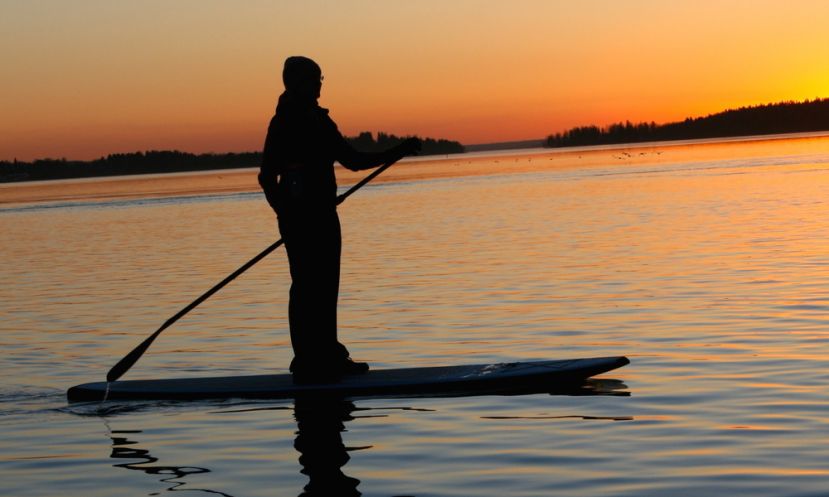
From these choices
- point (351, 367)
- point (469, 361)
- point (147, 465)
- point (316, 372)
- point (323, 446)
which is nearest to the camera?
point (147, 465)

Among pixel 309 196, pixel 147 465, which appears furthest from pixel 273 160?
pixel 147 465

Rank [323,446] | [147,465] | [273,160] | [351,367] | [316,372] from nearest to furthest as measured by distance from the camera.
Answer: [147,465]
[323,446]
[273,160]
[316,372]
[351,367]

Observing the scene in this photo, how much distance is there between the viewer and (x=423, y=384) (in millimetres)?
9727

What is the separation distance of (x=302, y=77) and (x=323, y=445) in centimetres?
292

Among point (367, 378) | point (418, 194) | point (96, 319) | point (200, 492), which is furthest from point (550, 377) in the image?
point (418, 194)

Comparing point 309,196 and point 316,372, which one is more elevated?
point 309,196

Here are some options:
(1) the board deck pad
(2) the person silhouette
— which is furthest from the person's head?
(1) the board deck pad

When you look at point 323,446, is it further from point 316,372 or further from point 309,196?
point 309,196

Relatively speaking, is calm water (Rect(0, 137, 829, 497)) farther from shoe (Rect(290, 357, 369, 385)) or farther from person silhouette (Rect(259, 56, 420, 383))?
person silhouette (Rect(259, 56, 420, 383))

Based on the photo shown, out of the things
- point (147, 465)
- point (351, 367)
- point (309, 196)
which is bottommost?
point (147, 465)

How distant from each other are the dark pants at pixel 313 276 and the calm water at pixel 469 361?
532mm

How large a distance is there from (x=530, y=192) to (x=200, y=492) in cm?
5074

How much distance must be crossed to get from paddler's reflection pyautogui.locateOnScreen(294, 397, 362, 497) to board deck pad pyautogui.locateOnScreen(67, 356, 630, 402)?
14 cm

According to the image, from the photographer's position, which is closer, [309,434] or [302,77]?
[309,434]
